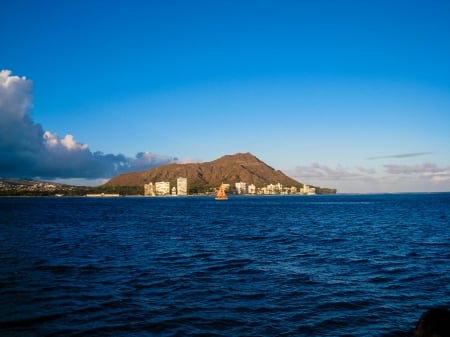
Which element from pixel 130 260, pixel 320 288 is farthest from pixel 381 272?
pixel 130 260

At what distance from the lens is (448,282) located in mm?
29125

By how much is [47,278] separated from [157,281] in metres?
8.43

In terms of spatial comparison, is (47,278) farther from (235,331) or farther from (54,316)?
(235,331)

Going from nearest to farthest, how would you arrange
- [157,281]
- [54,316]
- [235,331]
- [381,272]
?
[235,331] → [54,316] → [157,281] → [381,272]

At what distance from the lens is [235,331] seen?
60.1ft

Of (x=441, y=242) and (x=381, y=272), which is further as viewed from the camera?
(x=441, y=242)

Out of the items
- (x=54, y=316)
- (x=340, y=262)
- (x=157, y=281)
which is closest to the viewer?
(x=54, y=316)

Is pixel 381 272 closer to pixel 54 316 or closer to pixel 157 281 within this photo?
pixel 157 281

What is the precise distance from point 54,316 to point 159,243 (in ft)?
106

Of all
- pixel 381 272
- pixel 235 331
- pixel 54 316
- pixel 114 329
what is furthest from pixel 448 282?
pixel 54 316

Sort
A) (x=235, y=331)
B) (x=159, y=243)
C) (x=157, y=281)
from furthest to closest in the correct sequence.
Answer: (x=159, y=243), (x=157, y=281), (x=235, y=331)

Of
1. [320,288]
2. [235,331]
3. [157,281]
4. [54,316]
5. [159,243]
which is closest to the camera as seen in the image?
[235,331]

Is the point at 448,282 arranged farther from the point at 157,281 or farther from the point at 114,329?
the point at 114,329

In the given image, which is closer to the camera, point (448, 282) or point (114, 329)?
point (114, 329)
